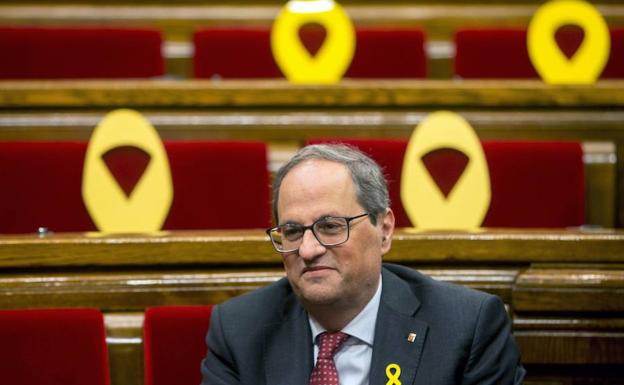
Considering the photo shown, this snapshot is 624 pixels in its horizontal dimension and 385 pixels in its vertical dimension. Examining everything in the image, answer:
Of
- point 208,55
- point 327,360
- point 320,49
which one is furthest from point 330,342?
point 208,55

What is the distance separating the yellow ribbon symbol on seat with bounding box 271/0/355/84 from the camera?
745mm

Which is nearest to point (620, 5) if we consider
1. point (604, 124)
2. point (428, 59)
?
point (428, 59)

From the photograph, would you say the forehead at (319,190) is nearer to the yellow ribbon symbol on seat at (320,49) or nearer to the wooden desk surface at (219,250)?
the wooden desk surface at (219,250)

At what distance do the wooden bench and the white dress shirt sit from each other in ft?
0.22

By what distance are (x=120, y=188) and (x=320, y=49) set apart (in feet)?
0.75

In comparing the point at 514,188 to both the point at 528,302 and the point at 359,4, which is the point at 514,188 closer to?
the point at 528,302

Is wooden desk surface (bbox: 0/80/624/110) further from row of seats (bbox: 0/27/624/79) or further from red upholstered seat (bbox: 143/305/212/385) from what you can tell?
red upholstered seat (bbox: 143/305/212/385)

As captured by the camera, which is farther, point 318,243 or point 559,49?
point 559,49

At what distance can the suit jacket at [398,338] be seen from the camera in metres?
0.40

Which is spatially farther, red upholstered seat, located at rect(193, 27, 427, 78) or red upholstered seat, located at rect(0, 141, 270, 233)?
red upholstered seat, located at rect(193, 27, 427, 78)

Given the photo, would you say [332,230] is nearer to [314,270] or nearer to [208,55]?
[314,270]

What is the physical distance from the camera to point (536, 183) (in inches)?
25.7

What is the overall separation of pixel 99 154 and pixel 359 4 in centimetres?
46

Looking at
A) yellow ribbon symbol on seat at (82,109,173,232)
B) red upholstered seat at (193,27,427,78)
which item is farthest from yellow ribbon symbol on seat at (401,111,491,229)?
red upholstered seat at (193,27,427,78)
